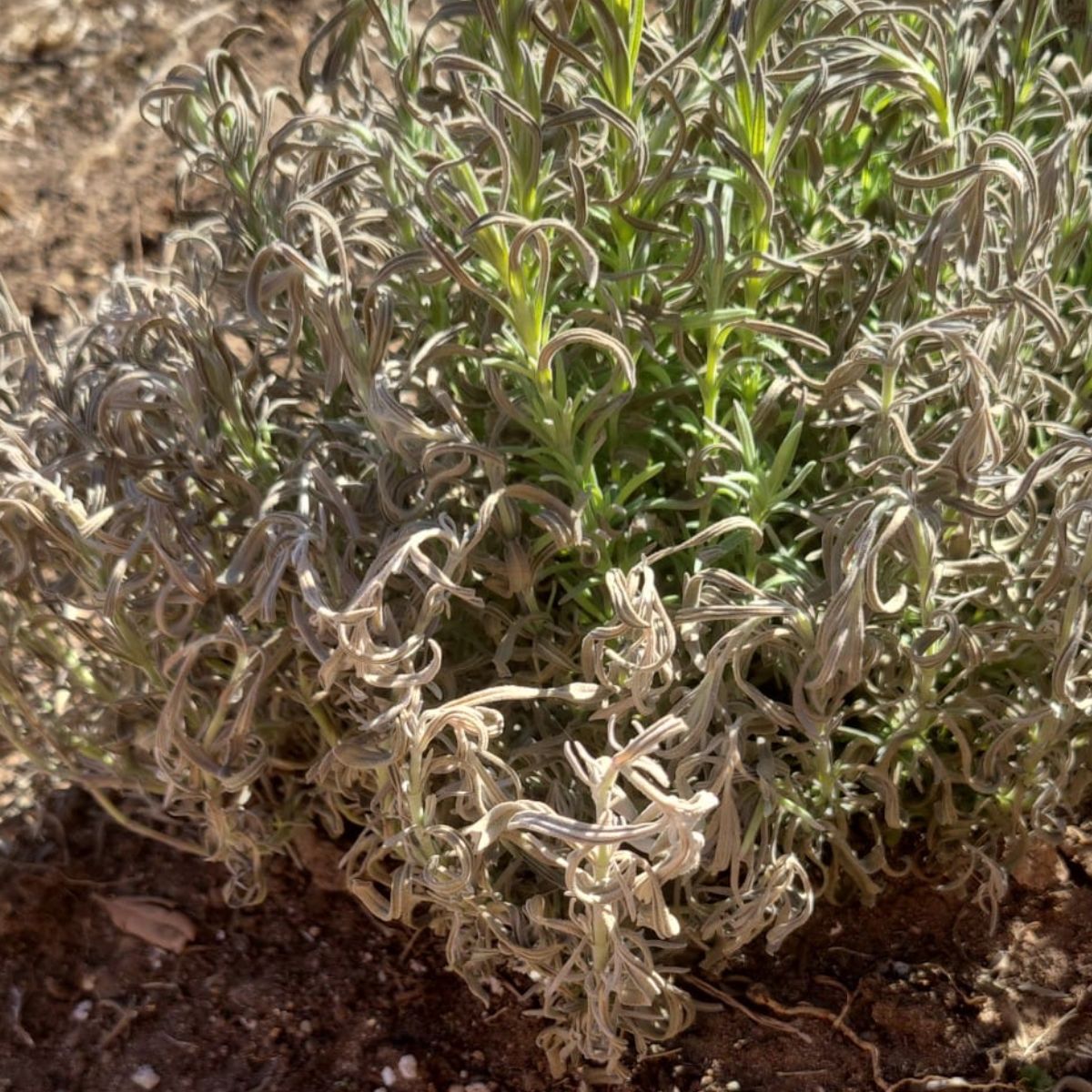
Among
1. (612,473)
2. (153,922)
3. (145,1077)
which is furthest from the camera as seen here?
(153,922)

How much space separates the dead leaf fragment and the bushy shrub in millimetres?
372

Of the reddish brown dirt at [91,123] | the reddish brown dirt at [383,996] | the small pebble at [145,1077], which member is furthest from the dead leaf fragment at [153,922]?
the reddish brown dirt at [91,123]

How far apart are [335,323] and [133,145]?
6.68 feet

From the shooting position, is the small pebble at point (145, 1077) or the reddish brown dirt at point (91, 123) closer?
the small pebble at point (145, 1077)

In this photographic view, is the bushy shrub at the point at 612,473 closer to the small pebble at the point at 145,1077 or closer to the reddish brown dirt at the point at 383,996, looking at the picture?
the reddish brown dirt at the point at 383,996

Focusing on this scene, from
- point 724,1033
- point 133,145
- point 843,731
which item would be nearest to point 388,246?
point 843,731

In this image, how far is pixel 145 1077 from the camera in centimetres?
212

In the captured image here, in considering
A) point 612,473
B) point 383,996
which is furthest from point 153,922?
point 612,473

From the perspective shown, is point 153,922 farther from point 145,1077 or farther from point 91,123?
point 91,123

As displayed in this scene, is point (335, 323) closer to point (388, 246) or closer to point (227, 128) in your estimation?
point (388, 246)

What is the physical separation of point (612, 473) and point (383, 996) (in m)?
0.90

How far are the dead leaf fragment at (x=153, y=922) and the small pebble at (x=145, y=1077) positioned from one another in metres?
0.19

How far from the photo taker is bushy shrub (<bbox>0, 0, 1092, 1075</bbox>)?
150 cm

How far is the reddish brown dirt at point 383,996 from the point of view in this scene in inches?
75.3
